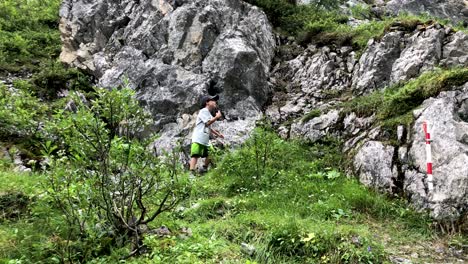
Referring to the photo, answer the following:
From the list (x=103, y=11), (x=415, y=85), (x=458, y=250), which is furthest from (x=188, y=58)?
(x=458, y=250)

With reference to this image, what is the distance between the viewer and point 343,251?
5137 mm

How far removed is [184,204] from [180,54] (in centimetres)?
858

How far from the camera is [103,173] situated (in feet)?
15.1

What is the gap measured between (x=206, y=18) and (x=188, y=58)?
1.86 m

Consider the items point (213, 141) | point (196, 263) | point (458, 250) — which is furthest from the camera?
point (213, 141)

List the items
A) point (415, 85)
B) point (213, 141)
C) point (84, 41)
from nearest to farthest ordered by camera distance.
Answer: point (415, 85) → point (213, 141) → point (84, 41)

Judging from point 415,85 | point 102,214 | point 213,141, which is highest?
point 415,85

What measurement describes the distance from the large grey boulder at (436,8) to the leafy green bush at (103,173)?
21364 mm

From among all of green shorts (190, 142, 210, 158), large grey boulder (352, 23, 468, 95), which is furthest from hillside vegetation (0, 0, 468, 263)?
large grey boulder (352, 23, 468, 95)

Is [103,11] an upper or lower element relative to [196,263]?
upper

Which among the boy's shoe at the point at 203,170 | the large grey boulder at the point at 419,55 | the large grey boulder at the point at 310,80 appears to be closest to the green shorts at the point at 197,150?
the boy's shoe at the point at 203,170

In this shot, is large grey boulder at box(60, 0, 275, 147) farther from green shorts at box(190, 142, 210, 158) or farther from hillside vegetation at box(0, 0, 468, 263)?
hillside vegetation at box(0, 0, 468, 263)

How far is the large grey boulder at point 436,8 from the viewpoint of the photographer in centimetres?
2249

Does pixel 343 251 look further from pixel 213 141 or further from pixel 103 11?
pixel 103 11
